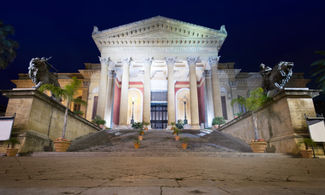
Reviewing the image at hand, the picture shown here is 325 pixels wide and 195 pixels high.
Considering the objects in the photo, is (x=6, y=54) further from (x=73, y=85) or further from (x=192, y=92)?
(x=192, y=92)

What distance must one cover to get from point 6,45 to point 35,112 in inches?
508

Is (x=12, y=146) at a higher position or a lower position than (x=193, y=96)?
lower

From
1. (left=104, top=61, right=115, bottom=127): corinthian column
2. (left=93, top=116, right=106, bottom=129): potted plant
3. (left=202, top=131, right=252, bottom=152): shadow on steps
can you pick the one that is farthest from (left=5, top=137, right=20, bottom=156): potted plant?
(left=104, top=61, right=115, bottom=127): corinthian column

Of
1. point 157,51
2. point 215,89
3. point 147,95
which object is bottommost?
point 147,95

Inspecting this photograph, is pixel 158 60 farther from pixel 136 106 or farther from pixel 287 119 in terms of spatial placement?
pixel 287 119

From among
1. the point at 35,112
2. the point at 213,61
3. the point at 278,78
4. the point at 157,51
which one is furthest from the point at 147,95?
the point at 278,78

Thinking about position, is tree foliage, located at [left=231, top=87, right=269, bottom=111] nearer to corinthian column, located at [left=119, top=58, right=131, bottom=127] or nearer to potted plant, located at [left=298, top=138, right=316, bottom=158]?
potted plant, located at [left=298, top=138, right=316, bottom=158]

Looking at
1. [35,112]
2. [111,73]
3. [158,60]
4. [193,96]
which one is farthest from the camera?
[111,73]

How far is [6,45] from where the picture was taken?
16.2 metres

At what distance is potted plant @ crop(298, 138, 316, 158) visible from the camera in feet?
21.5

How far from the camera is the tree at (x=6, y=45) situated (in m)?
15.5

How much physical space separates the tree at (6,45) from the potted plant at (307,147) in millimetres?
20777

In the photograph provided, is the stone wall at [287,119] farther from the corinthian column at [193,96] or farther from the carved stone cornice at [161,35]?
the carved stone cornice at [161,35]

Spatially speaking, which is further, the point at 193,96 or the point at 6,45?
the point at 193,96
